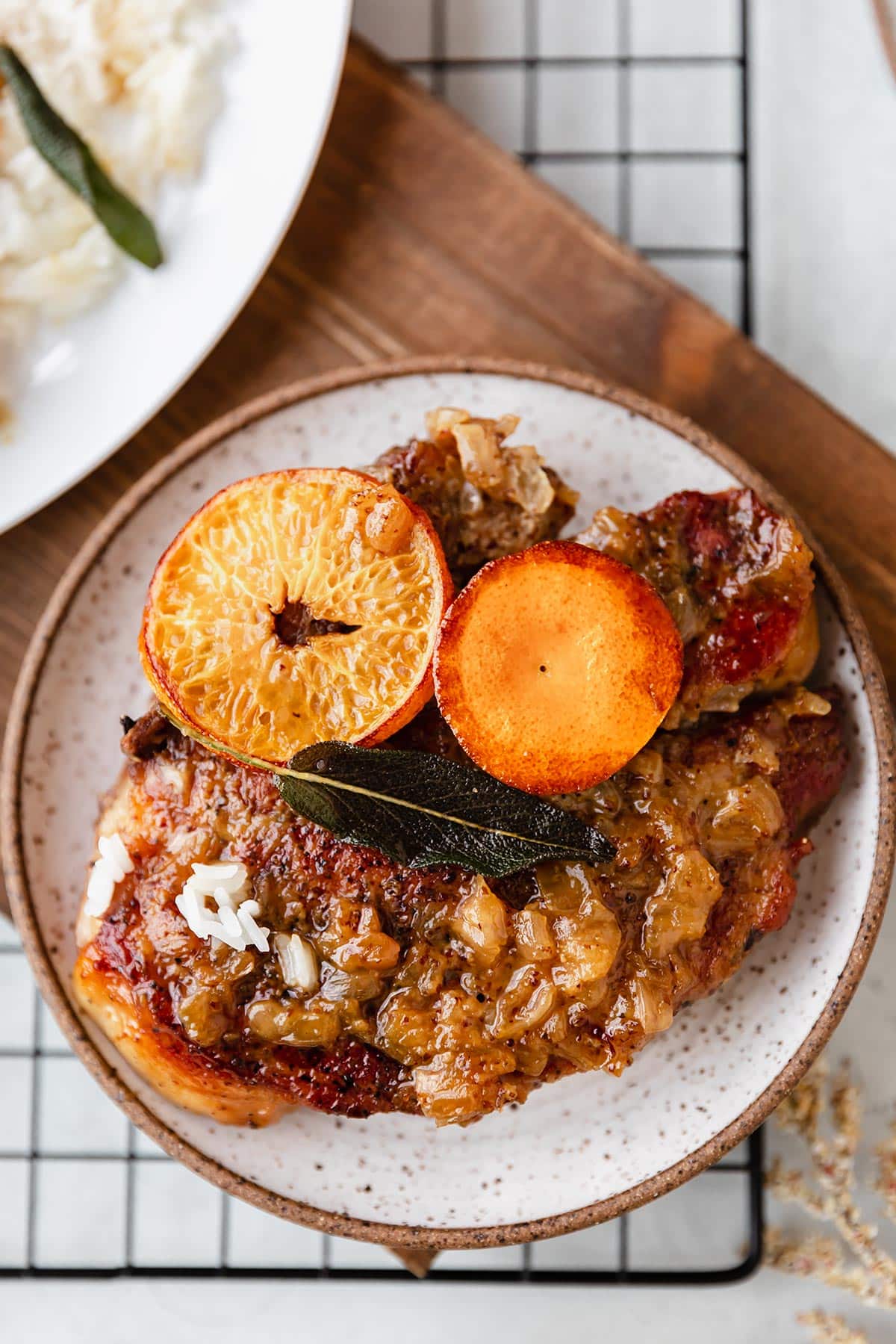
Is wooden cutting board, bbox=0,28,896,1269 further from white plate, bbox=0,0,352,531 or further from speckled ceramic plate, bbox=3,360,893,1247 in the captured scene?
speckled ceramic plate, bbox=3,360,893,1247

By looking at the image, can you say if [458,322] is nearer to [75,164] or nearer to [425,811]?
[75,164]

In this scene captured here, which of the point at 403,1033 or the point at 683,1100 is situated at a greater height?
the point at 403,1033

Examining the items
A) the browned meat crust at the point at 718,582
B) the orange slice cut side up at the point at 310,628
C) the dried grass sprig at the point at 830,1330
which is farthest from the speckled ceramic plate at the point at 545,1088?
the dried grass sprig at the point at 830,1330

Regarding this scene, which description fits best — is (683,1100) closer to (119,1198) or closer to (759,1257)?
(759,1257)

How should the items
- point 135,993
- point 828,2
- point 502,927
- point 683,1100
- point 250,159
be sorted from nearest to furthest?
point 502,927 < point 135,993 < point 683,1100 < point 250,159 < point 828,2

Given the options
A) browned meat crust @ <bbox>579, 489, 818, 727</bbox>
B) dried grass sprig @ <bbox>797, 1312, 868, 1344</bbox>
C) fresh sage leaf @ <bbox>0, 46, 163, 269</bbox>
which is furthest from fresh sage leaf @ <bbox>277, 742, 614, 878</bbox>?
dried grass sprig @ <bbox>797, 1312, 868, 1344</bbox>

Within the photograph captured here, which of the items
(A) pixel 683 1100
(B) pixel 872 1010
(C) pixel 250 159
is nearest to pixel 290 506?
(C) pixel 250 159
